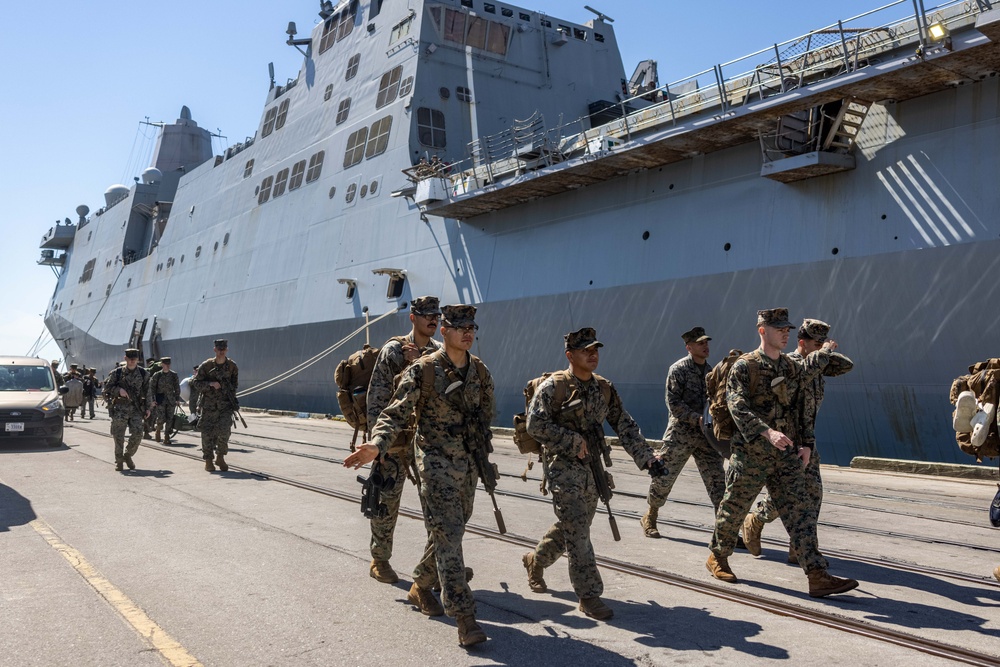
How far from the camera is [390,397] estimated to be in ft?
18.6

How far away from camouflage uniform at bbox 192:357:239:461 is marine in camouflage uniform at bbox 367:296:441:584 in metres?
6.67

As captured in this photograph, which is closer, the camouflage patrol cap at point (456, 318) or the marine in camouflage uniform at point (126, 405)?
the camouflage patrol cap at point (456, 318)

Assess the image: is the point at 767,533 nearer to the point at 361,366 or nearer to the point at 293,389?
the point at 361,366

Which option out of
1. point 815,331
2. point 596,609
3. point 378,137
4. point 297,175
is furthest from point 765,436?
point 297,175

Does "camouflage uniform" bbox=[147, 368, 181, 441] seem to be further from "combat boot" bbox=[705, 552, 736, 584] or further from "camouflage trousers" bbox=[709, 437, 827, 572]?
"camouflage trousers" bbox=[709, 437, 827, 572]

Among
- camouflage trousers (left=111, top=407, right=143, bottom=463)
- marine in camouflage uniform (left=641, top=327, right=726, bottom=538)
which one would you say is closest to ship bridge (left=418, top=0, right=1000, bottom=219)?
marine in camouflage uniform (left=641, top=327, right=726, bottom=538)

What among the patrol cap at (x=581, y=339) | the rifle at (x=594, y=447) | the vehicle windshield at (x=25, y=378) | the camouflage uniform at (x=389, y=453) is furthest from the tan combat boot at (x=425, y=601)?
the vehicle windshield at (x=25, y=378)

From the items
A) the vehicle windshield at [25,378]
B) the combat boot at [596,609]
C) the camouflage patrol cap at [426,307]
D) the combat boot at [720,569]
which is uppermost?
the camouflage patrol cap at [426,307]

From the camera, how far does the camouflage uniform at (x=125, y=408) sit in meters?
11.9

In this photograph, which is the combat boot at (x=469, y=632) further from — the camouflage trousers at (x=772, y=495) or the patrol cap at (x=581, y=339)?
the camouflage trousers at (x=772, y=495)

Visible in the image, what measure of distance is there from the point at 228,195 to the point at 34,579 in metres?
26.1

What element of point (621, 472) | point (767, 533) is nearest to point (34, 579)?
point (767, 533)

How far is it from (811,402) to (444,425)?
2.44 m

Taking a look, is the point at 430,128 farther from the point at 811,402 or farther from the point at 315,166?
the point at 811,402
